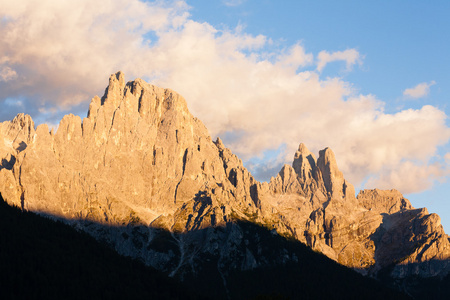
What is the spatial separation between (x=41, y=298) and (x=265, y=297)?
252 ft

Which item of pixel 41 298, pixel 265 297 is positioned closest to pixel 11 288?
pixel 41 298

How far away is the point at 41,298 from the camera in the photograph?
19612 centimetres

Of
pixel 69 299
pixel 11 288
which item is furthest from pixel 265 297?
pixel 11 288

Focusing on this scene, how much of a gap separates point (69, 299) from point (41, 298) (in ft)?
30.8

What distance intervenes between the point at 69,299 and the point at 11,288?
19771 millimetres

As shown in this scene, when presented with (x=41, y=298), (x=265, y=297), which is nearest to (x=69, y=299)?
(x=41, y=298)

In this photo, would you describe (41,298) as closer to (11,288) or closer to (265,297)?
(11,288)

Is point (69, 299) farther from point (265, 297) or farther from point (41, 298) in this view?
point (265, 297)

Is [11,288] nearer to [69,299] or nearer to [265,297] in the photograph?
[69,299]

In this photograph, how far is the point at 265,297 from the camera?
645 ft

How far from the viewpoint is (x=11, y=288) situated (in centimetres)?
19600
